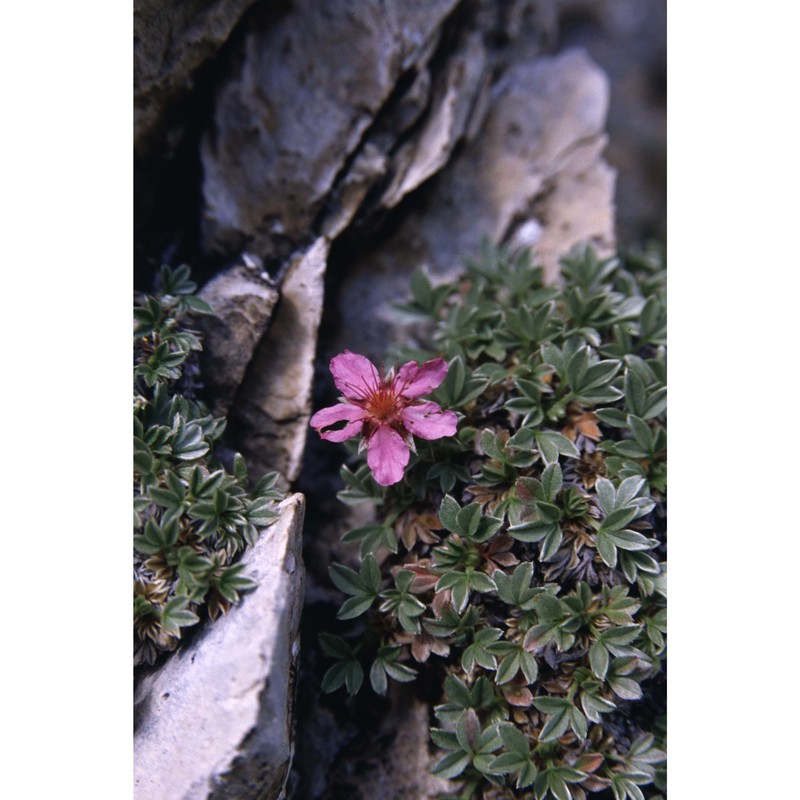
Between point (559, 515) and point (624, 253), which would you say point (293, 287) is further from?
point (624, 253)

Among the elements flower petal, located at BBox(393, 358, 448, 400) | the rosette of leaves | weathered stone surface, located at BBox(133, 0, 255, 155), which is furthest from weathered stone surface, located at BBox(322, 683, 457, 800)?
weathered stone surface, located at BBox(133, 0, 255, 155)

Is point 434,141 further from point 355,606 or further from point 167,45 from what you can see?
point 355,606

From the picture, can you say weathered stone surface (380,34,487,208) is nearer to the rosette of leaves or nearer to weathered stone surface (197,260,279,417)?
weathered stone surface (197,260,279,417)

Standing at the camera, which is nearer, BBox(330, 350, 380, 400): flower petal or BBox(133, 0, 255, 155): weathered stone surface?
BBox(330, 350, 380, 400): flower petal

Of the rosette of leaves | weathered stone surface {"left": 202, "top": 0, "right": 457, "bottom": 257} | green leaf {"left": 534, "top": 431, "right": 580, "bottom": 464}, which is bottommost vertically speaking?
the rosette of leaves

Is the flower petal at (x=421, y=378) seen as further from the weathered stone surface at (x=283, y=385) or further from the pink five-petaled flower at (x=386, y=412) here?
the weathered stone surface at (x=283, y=385)

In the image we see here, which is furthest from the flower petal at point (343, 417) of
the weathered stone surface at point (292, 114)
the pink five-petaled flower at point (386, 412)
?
the weathered stone surface at point (292, 114)
